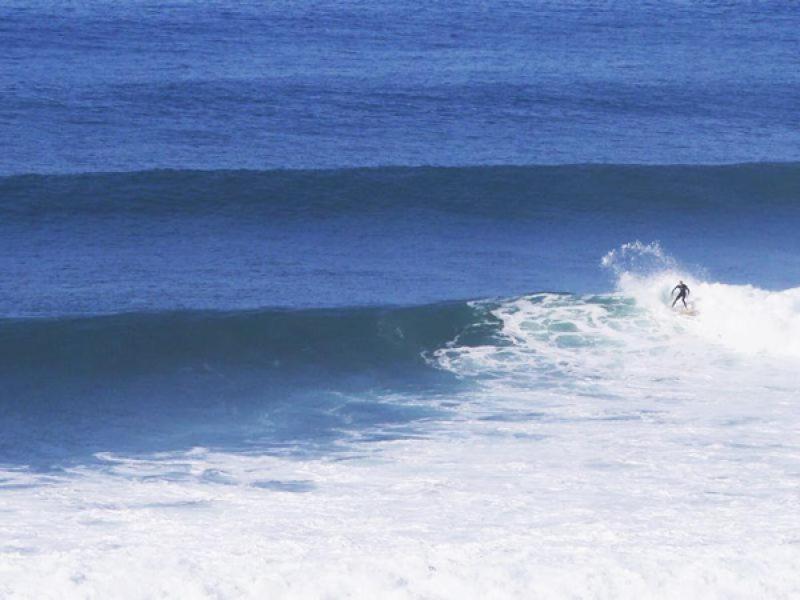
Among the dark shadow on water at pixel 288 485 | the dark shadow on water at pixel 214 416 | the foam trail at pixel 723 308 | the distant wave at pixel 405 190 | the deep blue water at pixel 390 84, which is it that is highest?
the deep blue water at pixel 390 84

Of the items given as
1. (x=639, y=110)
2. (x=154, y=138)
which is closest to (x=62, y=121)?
(x=154, y=138)

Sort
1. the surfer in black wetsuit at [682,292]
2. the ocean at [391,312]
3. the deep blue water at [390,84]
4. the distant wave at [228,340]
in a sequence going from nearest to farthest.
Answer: the ocean at [391,312] → the distant wave at [228,340] → the surfer in black wetsuit at [682,292] → the deep blue water at [390,84]

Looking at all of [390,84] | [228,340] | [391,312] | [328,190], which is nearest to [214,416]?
[228,340]

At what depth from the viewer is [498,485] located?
2294 centimetres

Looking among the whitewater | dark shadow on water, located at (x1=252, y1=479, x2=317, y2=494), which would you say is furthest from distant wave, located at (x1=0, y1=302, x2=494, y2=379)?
dark shadow on water, located at (x1=252, y1=479, x2=317, y2=494)

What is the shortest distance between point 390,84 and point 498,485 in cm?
2481

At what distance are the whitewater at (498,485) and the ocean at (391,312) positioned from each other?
0.22 feet

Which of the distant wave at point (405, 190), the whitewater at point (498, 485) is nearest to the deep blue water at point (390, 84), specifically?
the distant wave at point (405, 190)

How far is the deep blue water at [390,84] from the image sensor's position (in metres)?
39.8

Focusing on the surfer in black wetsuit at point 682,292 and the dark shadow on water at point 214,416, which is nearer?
the dark shadow on water at point 214,416

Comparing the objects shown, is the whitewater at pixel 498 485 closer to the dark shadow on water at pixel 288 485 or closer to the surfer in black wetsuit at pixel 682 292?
the dark shadow on water at pixel 288 485

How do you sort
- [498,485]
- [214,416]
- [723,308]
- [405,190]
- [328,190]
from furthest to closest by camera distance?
[405,190], [328,190], [723,308], [214,416], [498,485]

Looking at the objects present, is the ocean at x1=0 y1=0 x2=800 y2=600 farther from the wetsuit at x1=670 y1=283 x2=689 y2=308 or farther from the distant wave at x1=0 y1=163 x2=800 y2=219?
the wetsuit at x1=670 y1=283 x2=689 y2=308

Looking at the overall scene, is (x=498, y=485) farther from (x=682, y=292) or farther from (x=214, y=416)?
(x=682, y=292)
